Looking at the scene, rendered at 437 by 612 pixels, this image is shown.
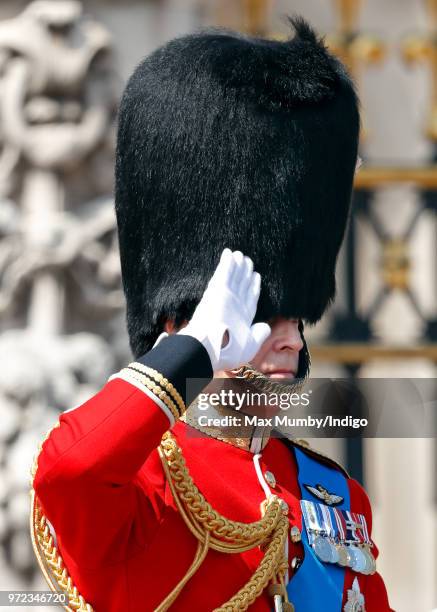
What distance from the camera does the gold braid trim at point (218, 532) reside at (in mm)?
2318

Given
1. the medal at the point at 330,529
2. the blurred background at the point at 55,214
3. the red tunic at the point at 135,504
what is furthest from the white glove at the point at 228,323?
the blurred background at the point at 55,214

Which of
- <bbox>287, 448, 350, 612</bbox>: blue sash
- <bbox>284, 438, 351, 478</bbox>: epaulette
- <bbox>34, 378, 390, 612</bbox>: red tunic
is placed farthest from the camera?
<bbox>284, 438, 351, 478</bbox>: epaulette

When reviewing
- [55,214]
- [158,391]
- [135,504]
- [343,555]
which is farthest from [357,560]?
[55,214]

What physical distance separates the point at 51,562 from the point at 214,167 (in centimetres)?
63

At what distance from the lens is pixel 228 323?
2211mm

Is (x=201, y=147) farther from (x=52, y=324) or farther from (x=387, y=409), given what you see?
(x=52, y=324)

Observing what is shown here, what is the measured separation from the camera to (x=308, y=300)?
8.52 feet

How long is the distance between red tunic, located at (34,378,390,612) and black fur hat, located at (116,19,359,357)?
23 cm

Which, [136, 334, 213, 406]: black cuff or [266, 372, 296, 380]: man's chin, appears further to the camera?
[266, 372, 296, 380]: man's chin

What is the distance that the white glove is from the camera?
2.20 m

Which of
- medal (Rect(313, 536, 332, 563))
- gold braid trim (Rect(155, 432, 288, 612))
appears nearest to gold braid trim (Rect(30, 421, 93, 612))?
gold braid trim (Rect(155, 432, 288, 612))

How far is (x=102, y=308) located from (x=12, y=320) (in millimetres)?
204

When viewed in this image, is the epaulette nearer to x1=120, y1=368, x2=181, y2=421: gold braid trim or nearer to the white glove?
the white glove

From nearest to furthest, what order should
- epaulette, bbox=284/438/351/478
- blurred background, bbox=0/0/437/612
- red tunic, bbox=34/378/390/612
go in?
red tunic, bbox=34/378/390/612
epaulette, bbox=284/438/351/478
blurred background, bbox=0/0/437/612
